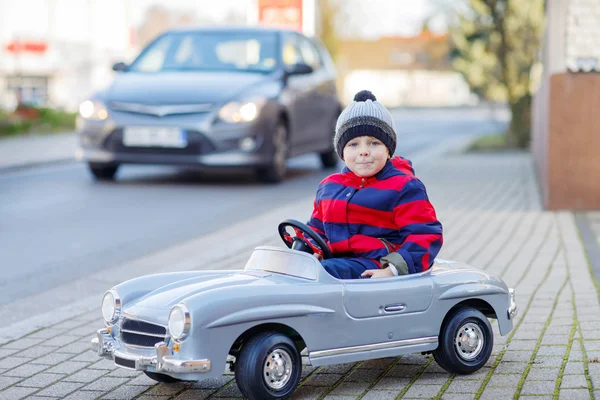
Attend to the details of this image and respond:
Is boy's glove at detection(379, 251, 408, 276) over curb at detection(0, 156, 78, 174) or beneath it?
over

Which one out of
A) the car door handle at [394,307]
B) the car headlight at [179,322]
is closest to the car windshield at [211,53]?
the car door handle at [394,307]

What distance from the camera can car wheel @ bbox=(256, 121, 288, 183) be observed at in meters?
13.1

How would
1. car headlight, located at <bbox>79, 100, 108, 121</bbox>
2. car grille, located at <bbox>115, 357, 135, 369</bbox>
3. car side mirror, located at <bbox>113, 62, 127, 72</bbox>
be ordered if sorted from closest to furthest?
car grille, located at <bbox>115, 357, 135, 369</bbox> → car headlight, located at <bbox>79, 100, 108, 121</bbox> → car side mirror, located at <bbox>113, 62, 127, 72</bbox>

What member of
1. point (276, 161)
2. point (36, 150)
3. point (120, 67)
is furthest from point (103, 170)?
point (36, 150)

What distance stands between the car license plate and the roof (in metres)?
4.24

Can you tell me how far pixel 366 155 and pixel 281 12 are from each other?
2296cm

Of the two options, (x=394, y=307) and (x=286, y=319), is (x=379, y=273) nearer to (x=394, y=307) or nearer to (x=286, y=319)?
(x=394, y=307)

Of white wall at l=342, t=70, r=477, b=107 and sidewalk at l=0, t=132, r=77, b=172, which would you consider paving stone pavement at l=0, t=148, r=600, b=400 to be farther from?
white wall at l=342, t=70, r=477, b=107

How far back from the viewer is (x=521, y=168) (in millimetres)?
16391

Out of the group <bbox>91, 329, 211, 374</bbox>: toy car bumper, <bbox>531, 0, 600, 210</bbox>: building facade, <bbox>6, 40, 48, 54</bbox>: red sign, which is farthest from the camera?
<bbox>6, 40, 48, 54</bbox>: red sign

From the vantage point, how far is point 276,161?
1322cm

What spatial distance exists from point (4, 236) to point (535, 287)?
15.1ft

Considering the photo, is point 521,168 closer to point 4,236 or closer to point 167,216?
point 167,216

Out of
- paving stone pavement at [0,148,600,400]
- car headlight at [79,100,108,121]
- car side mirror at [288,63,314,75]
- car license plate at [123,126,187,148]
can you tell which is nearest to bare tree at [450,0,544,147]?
car side mirror at [288,63,314,75]
